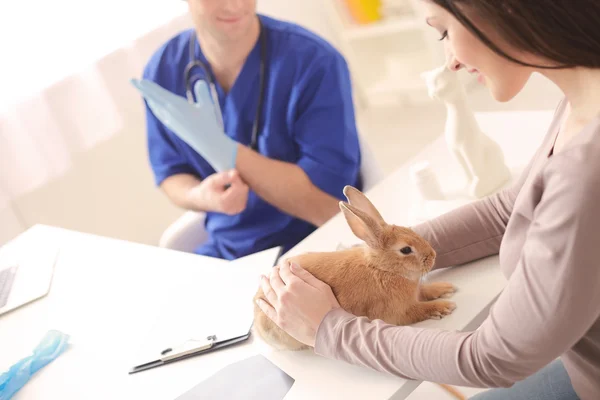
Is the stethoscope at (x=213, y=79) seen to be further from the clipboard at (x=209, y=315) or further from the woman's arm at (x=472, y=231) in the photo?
the woman's arm at (x=472, y=231)

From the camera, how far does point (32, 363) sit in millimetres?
1021

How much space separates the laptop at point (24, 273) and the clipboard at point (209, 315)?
381 millimetres

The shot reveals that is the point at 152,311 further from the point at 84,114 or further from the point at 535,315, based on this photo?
the point at 84,114

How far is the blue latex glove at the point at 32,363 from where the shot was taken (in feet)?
3.25

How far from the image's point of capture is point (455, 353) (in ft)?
2.12

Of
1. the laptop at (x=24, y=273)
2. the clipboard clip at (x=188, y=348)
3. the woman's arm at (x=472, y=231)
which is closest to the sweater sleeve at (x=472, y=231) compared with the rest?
the woman's arm at (x=472, y=231)

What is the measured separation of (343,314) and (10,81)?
1.74 meters

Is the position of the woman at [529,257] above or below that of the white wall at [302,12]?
above

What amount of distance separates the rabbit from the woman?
3 centimetres

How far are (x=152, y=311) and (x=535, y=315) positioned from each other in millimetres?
697

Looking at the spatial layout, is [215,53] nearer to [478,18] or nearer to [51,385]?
[51,385]

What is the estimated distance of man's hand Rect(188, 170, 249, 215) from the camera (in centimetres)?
133

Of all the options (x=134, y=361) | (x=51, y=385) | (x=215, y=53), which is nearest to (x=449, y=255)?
(x=134, y=361)

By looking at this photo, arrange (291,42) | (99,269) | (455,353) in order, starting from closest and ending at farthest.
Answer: (455,353) < (99,269) < (291,42)
